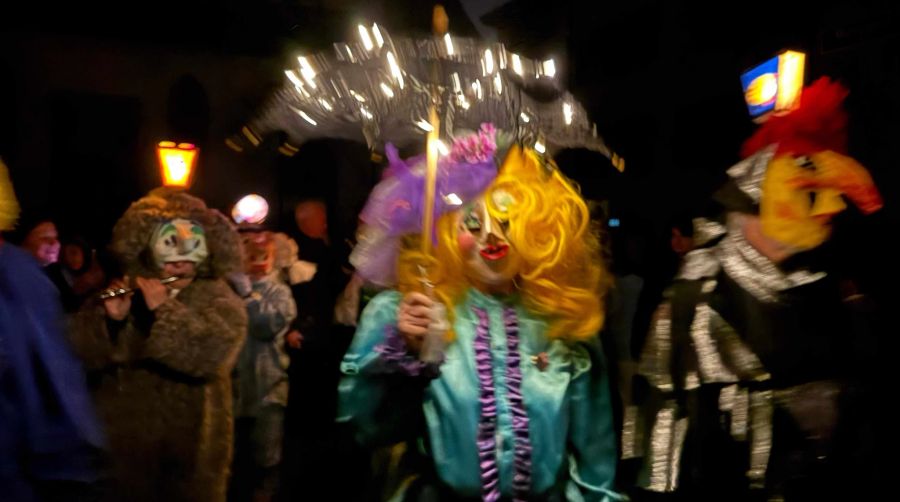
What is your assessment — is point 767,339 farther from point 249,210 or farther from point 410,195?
point 249,210

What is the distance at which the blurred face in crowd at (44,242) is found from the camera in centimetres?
435

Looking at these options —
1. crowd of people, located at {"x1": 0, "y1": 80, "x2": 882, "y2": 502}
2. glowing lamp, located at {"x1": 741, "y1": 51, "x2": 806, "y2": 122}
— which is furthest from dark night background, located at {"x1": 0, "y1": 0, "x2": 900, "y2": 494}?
crowd of people, located at {"x1": 0, "y1": 80, "x2": 882, "y2": 502}

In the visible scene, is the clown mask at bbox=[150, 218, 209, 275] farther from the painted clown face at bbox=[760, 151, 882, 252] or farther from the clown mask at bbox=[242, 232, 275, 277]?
the painted clown face at bbox=[760, 151, 882, 252]

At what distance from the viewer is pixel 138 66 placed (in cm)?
552

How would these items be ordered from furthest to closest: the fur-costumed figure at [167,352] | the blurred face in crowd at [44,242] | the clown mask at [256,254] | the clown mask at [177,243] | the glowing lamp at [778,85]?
the clown mask at [256,254] → the blurred face in crowd at [44,242] → the clown mask at [177,243] → the fur-costumed figure at [167,352] → the glowing lamp at [778,85]

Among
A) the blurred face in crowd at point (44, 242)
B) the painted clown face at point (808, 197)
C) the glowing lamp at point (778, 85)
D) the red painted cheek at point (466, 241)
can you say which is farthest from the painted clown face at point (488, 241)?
the blurred face in crowd at point (44, 242)

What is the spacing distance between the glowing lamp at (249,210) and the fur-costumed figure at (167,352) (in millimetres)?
1278

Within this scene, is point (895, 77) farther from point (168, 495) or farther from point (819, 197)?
point (168, 495)

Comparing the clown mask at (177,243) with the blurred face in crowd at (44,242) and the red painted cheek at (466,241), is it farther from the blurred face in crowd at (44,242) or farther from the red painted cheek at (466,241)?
the red painted cheek at (466,241)

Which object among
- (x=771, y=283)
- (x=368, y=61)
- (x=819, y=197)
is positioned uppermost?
(x=368, y=61)

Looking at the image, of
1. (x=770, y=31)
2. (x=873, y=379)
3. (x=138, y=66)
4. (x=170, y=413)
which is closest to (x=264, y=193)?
(x=138, y=66)

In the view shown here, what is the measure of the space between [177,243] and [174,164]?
601 millimetres

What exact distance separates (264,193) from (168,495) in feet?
8.04

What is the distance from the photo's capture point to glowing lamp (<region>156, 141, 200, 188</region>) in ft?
13.4
